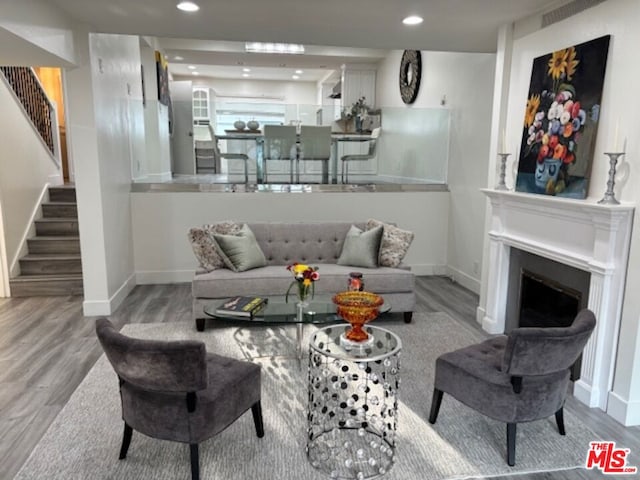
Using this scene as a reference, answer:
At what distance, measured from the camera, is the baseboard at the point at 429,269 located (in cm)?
601

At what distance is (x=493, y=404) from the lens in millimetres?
2254

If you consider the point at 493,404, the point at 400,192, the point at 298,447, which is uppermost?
the point at 400,192

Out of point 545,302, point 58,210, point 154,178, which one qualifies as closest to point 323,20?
point 545,302

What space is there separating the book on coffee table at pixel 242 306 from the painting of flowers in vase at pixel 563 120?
217cm

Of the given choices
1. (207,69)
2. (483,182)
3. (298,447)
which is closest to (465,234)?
(483,182)

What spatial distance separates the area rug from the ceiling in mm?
2656

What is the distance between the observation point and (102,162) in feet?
13.9

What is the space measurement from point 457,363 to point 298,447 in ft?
3.06

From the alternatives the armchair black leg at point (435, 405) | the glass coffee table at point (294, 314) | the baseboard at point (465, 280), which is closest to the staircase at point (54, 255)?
the glass coffee table at point (294, 314)

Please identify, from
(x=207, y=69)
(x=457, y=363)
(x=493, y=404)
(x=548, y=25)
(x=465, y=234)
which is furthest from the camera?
(x=207, y=69)

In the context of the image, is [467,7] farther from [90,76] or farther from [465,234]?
[90,76]

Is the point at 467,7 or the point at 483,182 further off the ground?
the point at 467,7

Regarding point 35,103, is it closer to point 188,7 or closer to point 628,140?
point 188,7

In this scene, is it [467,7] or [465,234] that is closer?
[467,7]
